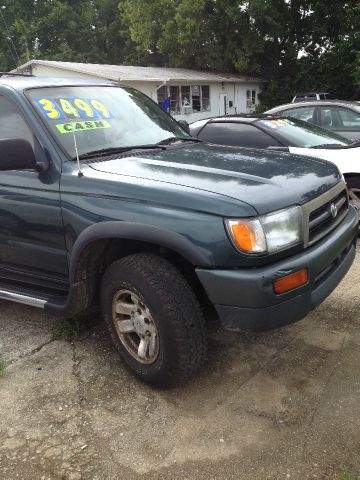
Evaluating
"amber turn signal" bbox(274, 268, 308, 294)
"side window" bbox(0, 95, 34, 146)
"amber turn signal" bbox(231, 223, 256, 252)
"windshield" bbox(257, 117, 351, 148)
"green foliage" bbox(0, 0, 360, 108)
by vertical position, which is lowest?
"amber turn signal" bbox(274, 268, 308, 294)

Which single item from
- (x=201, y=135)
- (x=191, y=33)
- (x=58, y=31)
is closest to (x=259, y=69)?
(x=191, y=33)

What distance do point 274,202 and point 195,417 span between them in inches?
51.0

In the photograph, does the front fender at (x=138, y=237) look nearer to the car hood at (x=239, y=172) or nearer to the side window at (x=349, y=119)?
the car hood at (x=239, y=172)

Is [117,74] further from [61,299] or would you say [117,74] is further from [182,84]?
[61,299]

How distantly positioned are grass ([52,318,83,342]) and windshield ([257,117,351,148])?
3.52m

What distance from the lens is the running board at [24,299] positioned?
10.6ft

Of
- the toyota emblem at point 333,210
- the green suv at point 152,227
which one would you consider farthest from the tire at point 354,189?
the toyota emblem at point 333,210

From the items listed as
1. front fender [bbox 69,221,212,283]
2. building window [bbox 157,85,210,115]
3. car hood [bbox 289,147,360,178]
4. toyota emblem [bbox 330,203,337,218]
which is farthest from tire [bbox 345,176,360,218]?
building window [bbox 157,85,210,115]

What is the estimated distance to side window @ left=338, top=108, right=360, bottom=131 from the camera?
7.27 metres

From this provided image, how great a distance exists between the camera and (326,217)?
2930 millimetres

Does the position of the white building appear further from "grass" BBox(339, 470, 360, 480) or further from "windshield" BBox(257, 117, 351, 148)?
"grass" BBox(339, 470, 360, 480)

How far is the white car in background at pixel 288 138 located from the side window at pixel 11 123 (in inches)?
126

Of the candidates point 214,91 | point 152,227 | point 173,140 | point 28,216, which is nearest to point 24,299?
point 28,216

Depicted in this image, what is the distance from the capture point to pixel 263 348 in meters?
3.37
